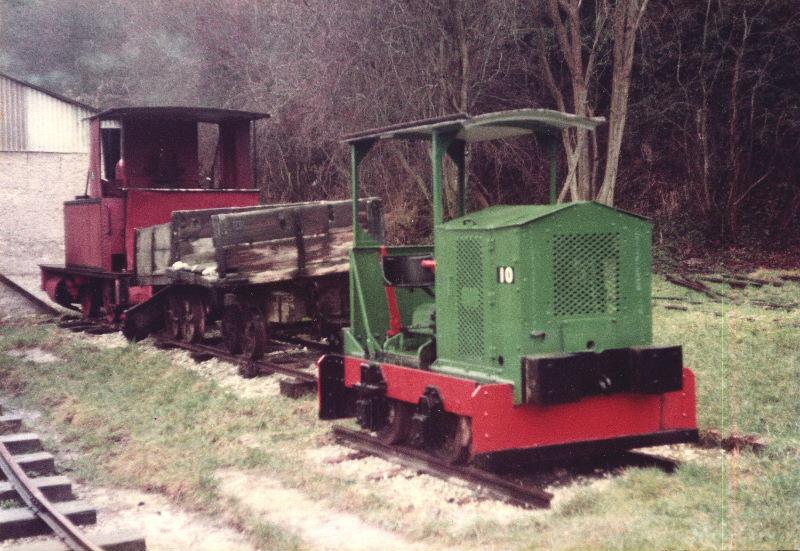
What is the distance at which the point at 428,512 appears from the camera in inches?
227

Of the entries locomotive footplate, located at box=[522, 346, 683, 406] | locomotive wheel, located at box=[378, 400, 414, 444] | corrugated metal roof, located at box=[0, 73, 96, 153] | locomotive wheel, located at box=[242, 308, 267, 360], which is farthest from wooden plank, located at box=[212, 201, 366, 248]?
corrugated metal roof, located at box=[0, 73, 96, 153]

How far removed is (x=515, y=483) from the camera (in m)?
6.05

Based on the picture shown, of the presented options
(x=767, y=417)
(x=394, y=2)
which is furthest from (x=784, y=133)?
(x=767, y=417)

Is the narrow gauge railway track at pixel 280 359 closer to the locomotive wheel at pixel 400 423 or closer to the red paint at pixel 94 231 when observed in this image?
the red paint at pixel 94 231

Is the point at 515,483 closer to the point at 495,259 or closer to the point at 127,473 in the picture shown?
the point at 495,259

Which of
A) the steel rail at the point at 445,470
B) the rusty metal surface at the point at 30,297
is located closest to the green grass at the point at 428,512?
the steel rail at the point at 445,470

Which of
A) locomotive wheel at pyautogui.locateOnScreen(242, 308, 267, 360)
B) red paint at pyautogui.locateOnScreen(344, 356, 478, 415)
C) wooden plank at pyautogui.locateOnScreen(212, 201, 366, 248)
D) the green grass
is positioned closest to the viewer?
the green grass

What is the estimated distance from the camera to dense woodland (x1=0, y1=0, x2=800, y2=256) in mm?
21688

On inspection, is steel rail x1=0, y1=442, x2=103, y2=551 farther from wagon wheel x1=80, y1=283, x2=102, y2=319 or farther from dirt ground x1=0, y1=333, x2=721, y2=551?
wagon wheel x1=80, y1=283, x2=102, y2=319

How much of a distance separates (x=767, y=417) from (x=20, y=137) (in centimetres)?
2451

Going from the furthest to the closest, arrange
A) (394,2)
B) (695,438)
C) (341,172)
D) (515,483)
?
(341,172)
(394,2)
(695,438)
(515,483)

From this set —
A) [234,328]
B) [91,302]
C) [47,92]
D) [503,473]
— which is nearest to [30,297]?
[91,302]

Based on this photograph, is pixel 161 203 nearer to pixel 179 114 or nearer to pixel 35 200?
pixel 179 114

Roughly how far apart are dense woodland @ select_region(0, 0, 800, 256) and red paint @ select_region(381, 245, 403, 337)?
41.8ft
